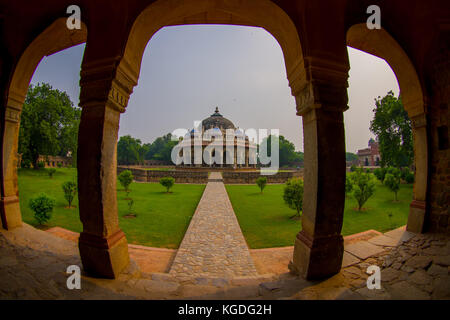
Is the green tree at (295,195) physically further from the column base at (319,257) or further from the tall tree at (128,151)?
the tall tree at (128,151)

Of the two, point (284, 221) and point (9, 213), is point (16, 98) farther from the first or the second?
point (284, 221)

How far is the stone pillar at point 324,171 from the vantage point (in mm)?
2604

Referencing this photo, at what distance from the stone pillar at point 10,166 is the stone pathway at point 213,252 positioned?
3661 millimetres

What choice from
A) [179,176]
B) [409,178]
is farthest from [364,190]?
[179,176]

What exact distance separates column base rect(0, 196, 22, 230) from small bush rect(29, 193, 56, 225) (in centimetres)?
161

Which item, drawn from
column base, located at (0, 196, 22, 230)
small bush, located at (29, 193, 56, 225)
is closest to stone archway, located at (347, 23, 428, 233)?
column base, located at (0, 196, 22, 230)

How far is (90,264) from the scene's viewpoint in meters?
2.65

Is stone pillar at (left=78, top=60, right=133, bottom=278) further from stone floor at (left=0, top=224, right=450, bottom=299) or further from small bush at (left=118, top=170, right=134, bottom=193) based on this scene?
small bush at (left=118, top=170, right=134, bottom=193)

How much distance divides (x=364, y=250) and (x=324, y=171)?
1910 mm

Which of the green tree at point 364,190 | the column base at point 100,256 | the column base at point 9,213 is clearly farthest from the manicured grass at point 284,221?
the column base at point 9,213

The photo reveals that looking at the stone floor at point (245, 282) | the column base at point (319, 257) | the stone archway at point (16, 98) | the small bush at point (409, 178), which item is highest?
the stone archway at point (16, 98)

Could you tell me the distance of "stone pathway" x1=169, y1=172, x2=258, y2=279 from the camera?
3459 mm
